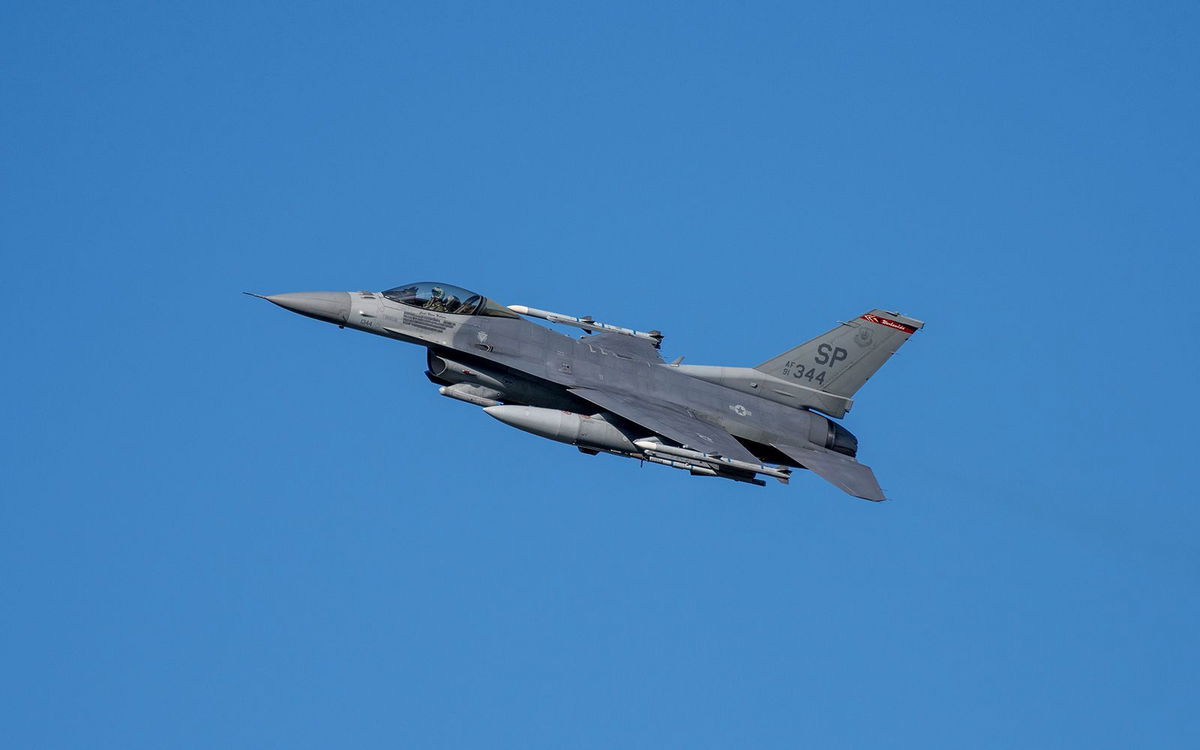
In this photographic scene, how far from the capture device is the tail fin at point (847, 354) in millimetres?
25891

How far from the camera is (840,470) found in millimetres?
24312

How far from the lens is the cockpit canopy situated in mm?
24531

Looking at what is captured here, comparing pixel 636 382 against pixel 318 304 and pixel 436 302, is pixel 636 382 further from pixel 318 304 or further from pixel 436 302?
pixel 318 304

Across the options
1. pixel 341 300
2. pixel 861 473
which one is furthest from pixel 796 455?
pixel 341 300

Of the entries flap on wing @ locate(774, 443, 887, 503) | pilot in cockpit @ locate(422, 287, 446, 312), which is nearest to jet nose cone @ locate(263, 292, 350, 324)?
pilot in cockpit @ locate(422, 287, 446, 312)

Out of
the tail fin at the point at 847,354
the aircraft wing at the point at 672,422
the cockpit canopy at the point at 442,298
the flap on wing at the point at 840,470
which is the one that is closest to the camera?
the aircraft wing at the point at 672,422

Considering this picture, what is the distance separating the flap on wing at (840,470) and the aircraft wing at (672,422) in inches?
33.6

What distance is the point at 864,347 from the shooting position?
2605cm

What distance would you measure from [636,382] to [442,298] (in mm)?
3701

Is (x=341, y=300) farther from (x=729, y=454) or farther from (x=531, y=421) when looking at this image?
(x=729, y=454)

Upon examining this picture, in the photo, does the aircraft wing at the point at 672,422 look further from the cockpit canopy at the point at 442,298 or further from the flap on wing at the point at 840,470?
the cockpit canopy at the point at 442,298

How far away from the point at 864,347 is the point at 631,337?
431 centimetres

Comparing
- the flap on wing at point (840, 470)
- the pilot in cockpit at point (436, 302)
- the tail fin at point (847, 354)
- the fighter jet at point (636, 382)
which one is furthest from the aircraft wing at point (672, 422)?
the pilot in cockpit at point (436, 302)

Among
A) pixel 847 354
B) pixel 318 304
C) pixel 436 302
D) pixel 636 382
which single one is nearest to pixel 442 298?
pixel 436 302
